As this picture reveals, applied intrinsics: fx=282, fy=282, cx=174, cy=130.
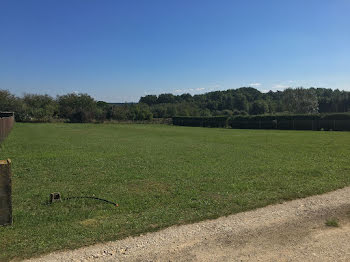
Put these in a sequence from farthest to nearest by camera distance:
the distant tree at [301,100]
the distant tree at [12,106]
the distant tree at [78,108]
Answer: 1. the distant tree at [301,100]
2. the distant tree at [78,108]
3. the distant tree at [12,106]

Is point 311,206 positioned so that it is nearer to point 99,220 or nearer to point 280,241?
point 280,241

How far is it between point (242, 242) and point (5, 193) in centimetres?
396

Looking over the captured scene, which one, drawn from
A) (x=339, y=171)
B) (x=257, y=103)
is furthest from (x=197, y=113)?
(x=339, y=171)

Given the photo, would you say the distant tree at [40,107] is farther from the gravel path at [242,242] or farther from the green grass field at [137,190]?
the gravel path at [242,242]

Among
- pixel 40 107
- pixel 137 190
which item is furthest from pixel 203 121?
pixel 137 190

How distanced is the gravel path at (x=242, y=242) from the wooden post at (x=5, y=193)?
1.57 metres

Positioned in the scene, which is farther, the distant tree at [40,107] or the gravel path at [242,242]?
the distant tree at [40,107]

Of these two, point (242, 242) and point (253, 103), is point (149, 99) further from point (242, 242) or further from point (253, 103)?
point (242, 242)

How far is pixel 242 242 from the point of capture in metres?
4.24

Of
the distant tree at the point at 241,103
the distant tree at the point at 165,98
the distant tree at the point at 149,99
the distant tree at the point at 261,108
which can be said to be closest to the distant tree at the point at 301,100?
the distant tree at the point at 261,108

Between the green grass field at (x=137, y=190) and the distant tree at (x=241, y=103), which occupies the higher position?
the distant tree at (x=241, y=103)

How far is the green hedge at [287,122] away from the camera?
1542 inches

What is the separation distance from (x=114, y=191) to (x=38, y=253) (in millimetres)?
3361

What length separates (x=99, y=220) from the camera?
519 centimetres
